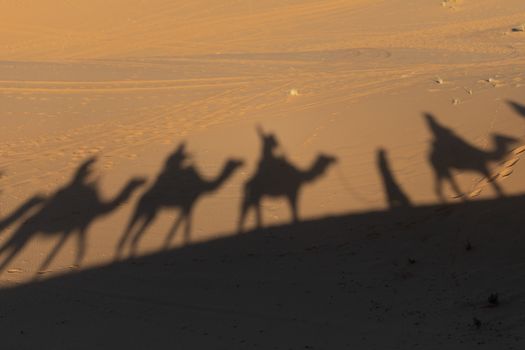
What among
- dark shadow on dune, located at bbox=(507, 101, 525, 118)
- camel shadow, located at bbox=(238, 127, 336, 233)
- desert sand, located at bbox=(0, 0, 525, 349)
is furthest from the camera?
dark shadow on dune, located at bbox=(507, 101, 525, 118)

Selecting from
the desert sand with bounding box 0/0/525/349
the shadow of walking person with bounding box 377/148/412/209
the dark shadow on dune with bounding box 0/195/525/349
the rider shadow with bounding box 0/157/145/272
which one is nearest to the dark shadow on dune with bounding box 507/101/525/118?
the desert sand with bounding box 0/0/525/349

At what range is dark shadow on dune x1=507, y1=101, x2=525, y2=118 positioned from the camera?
11798mm

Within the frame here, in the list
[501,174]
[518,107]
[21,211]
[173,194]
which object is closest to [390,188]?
[501,174]

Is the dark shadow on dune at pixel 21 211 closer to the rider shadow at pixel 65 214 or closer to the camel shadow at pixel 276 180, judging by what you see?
the rider shadow at pixel 65 214

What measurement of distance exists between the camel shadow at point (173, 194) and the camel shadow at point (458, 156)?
299 cm

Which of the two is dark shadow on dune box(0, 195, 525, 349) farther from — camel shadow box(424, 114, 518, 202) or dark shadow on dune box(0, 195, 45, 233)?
dark shadow on dune box(0, 195, 45, 233)

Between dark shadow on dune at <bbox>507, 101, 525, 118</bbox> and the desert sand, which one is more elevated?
the desert sand

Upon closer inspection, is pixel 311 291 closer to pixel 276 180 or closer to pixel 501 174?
pixel 501 174

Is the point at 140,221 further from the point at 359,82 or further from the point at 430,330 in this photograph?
the point at 359,82

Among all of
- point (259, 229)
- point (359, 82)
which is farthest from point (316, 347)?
point (359, 82)

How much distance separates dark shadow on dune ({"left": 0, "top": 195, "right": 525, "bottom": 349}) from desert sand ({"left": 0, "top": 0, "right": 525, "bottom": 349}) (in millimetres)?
28

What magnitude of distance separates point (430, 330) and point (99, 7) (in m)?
28.2

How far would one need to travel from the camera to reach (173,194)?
10984 millimetres

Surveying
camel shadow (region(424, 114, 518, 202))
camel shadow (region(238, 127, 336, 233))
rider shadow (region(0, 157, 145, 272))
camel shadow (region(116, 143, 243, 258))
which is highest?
rider shadow (region(0, 157, 145, 272))
